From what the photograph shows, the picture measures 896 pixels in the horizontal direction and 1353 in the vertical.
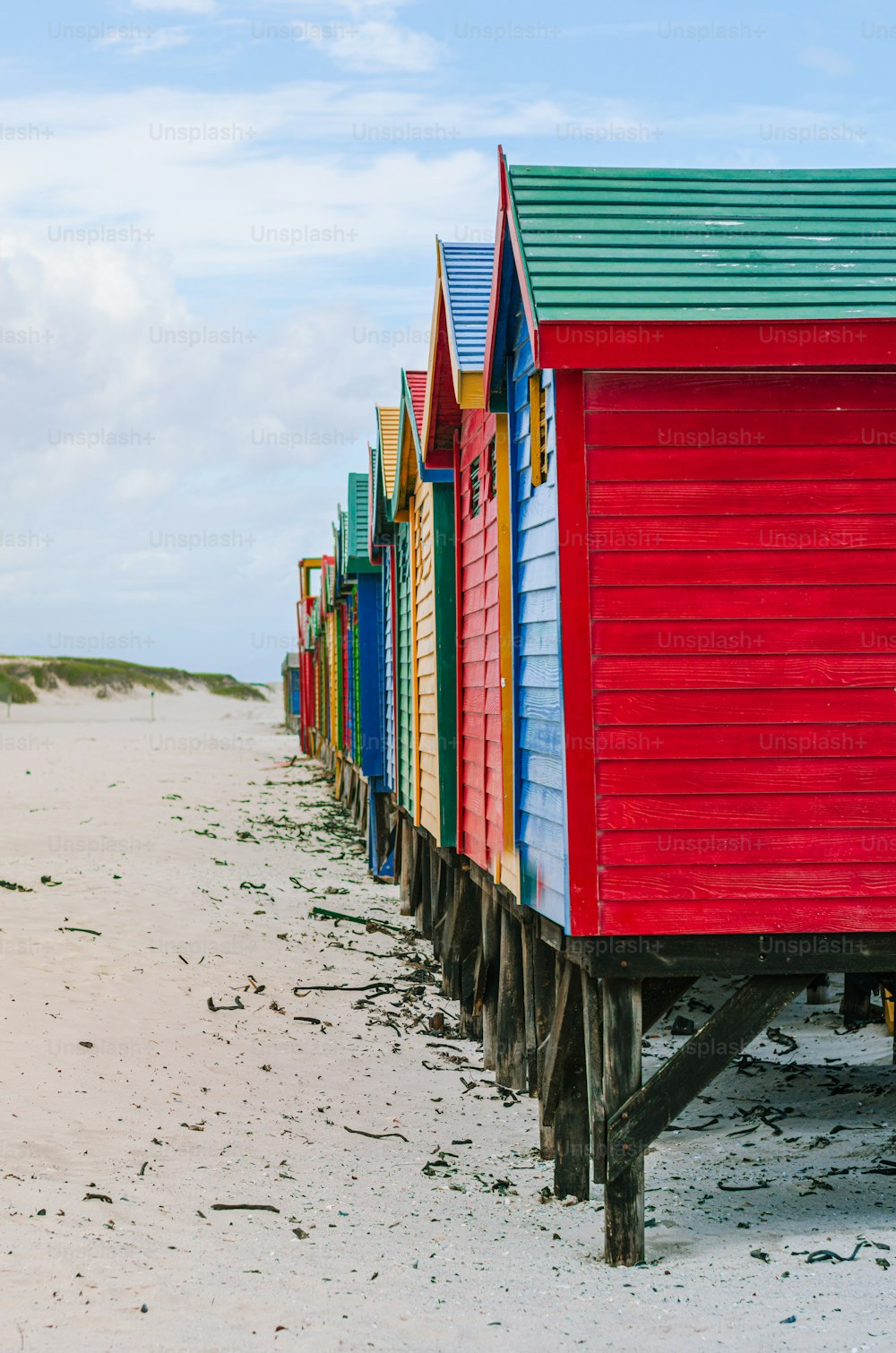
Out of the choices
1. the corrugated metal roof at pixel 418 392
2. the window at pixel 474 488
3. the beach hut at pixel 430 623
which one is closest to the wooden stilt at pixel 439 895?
the beach hut at pixel 430 623

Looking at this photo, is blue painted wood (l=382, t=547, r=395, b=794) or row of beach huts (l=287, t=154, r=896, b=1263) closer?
row of beach huts (l=287, t=154, r=896, b=1263)

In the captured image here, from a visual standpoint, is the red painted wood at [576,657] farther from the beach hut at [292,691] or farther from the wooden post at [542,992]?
the beach hut at [292,691]

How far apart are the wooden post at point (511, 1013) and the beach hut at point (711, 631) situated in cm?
290

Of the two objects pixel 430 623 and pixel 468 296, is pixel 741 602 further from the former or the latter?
pixel 430 623

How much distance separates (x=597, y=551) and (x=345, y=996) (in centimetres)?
626

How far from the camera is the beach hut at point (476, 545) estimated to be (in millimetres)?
7180

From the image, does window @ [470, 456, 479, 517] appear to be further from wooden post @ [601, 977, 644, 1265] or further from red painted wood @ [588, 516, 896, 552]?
wooden post @ [601, 977, 644, 1265]

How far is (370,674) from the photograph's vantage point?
18.3 m

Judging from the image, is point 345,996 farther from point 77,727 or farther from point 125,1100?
point 77,727

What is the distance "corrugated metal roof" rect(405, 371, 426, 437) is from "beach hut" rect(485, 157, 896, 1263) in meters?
5.20

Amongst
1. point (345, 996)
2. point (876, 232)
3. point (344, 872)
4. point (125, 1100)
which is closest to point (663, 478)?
point (876, 232)

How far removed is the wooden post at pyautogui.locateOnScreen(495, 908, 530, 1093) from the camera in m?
8.73

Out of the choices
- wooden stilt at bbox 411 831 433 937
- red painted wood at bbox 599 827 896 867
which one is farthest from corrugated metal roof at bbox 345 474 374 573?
red painted wood at bbox 599 827 896 867

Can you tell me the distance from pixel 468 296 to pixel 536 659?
3260 millimetres
